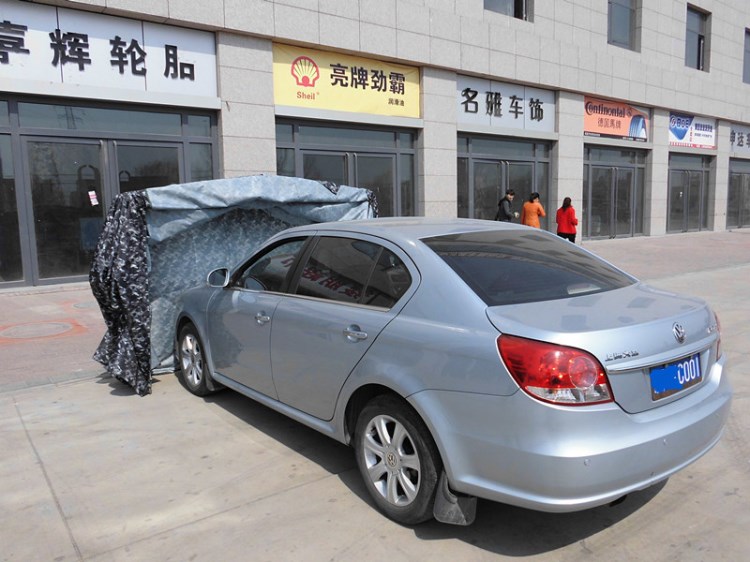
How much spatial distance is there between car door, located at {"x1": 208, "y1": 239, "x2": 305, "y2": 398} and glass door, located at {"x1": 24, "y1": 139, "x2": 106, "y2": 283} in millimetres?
7278

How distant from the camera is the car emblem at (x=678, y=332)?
289cm

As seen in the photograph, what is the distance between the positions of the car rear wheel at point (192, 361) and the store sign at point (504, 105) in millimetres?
11952

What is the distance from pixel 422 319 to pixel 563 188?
16.7 m

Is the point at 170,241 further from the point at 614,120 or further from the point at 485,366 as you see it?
the point at 614,120

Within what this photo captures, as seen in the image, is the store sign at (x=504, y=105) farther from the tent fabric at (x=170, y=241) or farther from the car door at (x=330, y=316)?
the car door at (x=330, y=316)

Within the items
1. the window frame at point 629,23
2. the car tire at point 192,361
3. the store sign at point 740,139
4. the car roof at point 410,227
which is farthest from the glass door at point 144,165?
the store sign at point 740,139

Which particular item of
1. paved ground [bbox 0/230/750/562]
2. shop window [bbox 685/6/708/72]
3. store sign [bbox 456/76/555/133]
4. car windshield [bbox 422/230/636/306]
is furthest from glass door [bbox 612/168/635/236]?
car windshield [bbox 422/230/636/306]

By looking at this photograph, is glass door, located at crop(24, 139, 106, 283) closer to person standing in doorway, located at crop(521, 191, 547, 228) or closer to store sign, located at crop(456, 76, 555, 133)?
person standing in doorway, located at crop(521, 191, 547, 228)

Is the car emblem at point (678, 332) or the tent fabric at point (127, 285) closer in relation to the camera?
the car emblem at point (678, 332)

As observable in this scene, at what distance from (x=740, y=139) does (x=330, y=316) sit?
93.6ft

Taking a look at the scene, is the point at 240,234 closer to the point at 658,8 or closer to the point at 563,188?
the point at 563,188

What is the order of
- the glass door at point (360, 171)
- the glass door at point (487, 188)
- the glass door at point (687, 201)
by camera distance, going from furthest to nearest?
1. the glass door at point (687, 201)
2. the glass door at point (487, 188)
3. the glass door at point (360, 171)

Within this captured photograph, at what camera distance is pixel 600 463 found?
256 cm

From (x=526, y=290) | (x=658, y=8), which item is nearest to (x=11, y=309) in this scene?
(x=526, y=290)
